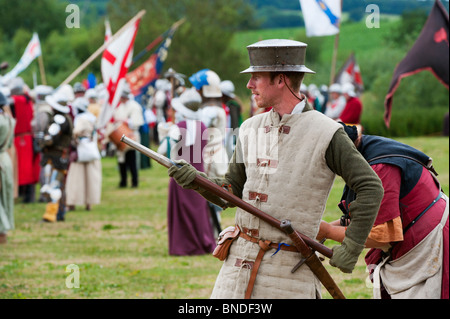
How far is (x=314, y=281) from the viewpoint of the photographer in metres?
3.77

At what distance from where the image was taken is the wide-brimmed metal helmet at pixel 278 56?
3.71 m

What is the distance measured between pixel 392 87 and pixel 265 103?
5.44 meters

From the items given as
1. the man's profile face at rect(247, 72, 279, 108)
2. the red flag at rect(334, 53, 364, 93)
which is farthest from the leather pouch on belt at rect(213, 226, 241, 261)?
the red flag at rect(334, 53, 364, 93)

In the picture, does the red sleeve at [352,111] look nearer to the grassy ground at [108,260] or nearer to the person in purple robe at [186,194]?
the grassy ground at [108,260]

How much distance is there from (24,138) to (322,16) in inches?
262

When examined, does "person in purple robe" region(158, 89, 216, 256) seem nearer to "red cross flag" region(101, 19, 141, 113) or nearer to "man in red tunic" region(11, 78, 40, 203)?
"red cross flag" region(101, 19, 141, 113)

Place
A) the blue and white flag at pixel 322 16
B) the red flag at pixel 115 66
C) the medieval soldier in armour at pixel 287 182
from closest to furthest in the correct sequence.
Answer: the medieval soldier in armour at pixel 287 182
the blue and white flag at pixel 322 16
the red flag at pixel 115 66

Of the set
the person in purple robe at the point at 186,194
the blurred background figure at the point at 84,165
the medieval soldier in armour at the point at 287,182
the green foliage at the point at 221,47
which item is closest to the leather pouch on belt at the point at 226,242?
the medieval soldier in armour at the point at 287,182

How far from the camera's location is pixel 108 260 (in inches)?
364

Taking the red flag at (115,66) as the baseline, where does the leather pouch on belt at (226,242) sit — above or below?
below

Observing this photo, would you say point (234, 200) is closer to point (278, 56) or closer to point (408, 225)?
point (278, 56)

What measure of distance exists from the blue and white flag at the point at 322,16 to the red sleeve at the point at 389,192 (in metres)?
7.11
